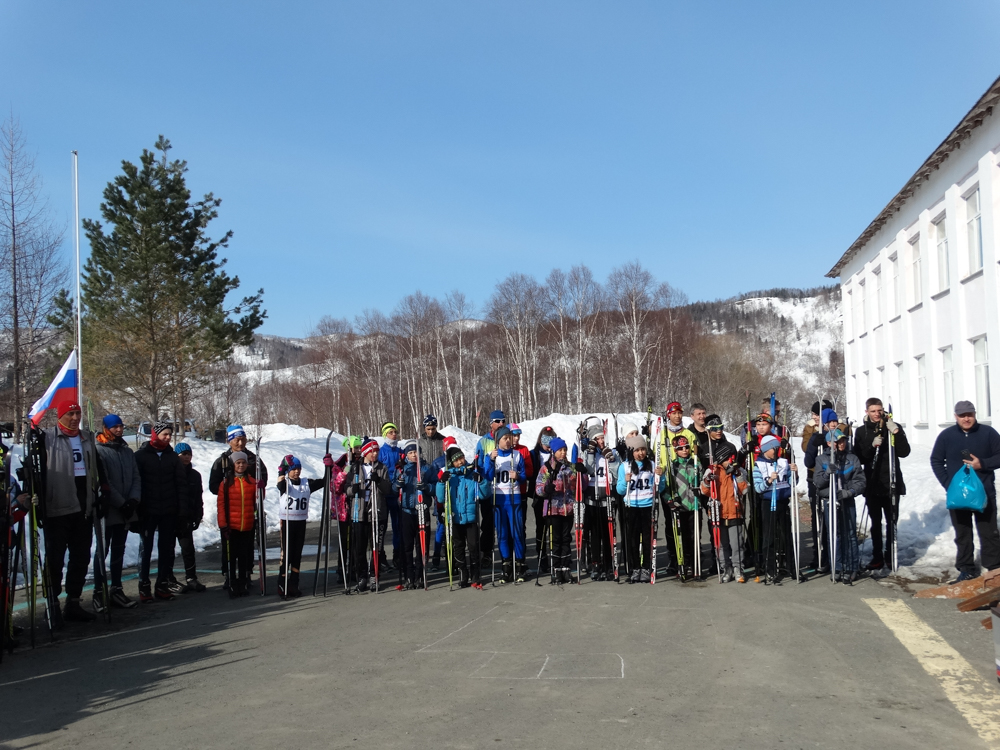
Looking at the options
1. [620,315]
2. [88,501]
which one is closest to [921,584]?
[88,501]

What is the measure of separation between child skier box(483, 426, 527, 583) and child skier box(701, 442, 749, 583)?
7.86 feet

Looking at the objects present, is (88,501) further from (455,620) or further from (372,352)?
(372,352)

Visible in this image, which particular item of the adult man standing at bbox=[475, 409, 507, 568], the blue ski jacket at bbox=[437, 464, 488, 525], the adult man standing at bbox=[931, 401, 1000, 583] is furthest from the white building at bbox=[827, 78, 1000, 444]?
the blue ski jacket at bbox=[437, 464, 488, 525]

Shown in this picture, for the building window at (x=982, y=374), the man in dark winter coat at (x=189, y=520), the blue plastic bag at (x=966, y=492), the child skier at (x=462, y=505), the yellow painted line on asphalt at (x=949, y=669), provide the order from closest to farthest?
the yellow painted line on asphalt at (x=949, y=669)
the blue plastic bag at (x=966, y=492)
the child skier at (x=462, y=505)
the man in dark winter coat at (x=189, y=520)
the building window at (x=982, y=374)

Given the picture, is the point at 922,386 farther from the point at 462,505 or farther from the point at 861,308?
the point at 462,505

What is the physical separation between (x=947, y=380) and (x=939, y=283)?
2.91m

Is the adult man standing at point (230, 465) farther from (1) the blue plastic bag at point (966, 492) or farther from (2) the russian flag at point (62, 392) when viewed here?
(1) the blue plastic bag at point (966, 492)

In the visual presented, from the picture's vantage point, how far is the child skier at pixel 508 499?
11.0 meters

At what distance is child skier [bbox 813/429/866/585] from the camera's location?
33.2ft

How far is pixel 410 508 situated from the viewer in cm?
1073

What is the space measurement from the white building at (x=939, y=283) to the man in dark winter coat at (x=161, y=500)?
1822cm

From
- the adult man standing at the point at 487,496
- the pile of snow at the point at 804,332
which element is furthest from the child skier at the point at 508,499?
the pile of snow at the point at 804,332

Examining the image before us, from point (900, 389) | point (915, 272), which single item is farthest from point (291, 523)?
point (900, 389)

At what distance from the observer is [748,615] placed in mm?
8422
